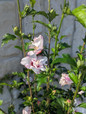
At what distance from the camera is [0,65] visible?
3.29ft

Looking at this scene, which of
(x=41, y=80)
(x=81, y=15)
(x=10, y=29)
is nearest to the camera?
(x=81, y=15)

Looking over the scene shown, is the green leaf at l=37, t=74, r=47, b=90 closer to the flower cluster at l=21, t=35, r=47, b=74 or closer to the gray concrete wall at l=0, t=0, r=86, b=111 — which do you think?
the flower cluster at l=21, t=35, r=47, b=74

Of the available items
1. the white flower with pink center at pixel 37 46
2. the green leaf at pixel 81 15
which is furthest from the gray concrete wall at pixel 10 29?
the green leaf at pixel 81 15

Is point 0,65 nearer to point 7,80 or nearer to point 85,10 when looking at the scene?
point 7,80

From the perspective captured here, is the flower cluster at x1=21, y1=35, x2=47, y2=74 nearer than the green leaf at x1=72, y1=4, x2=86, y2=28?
No

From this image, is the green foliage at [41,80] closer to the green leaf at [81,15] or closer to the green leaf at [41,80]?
the green leaf at [41,80]

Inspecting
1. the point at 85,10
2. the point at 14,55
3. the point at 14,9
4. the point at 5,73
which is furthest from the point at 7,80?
the point at 85,10

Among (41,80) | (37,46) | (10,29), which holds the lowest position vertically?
(41,80)

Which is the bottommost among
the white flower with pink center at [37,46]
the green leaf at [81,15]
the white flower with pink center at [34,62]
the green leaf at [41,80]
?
the green leaf at [41,80]

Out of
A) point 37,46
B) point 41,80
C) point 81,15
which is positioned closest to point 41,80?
point 41,80

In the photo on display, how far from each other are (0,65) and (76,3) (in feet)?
2.78

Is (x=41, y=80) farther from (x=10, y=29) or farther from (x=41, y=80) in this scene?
(x=10, y=29)

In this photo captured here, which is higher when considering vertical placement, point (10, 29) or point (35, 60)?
point (10, 29)

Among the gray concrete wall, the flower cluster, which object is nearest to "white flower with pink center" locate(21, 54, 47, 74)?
the flower cluster
